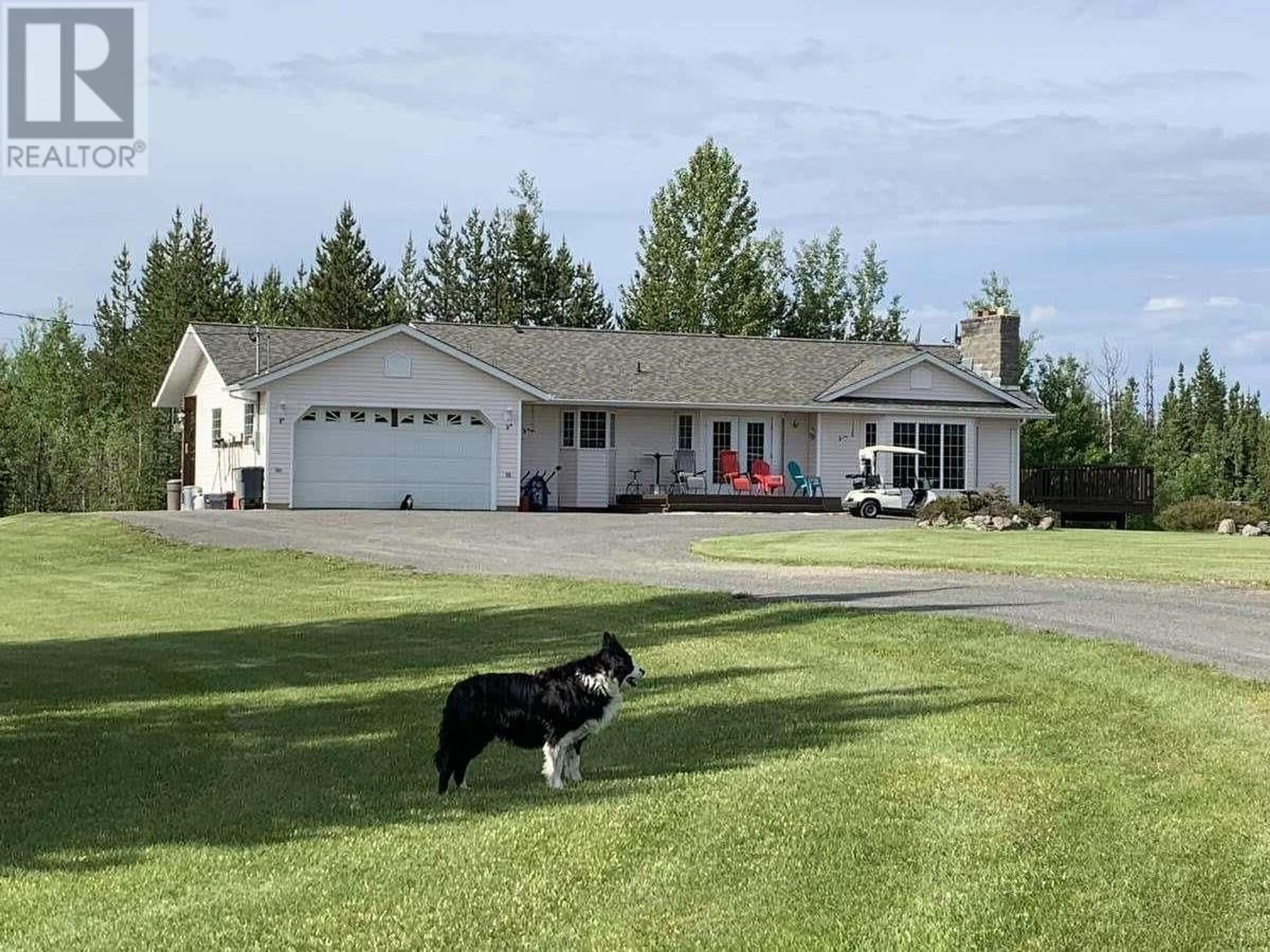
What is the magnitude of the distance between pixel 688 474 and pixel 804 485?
2.91 meters

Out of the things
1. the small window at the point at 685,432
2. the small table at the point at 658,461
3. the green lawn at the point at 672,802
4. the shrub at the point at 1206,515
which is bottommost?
the green lawn at the point at 672,802

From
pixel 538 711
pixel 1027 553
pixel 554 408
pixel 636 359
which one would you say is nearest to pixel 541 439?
pixel 554 408

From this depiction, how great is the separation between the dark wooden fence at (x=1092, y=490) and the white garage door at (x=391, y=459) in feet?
49.8

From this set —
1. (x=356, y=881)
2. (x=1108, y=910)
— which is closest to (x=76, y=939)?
(x=356, y=881)

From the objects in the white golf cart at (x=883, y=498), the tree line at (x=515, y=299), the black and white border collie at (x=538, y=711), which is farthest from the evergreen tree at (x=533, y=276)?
the black and white border collie at (x=538, y=711)

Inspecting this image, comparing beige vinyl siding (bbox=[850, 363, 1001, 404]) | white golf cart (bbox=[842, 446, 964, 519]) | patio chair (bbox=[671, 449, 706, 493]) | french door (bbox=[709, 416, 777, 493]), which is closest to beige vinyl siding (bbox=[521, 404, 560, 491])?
patio chair (bbox=[671, 449, 706, 493])

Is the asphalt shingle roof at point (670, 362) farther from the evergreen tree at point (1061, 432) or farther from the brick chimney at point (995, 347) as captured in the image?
the evergreen tree at point (1061, 432)

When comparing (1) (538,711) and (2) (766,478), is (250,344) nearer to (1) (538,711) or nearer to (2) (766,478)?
(2) (766,478)

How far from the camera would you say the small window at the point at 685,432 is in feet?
131

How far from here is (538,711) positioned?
28.4 feet

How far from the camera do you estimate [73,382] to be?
71375 mm

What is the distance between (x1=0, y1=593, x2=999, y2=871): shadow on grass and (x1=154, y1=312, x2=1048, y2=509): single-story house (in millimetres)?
19179

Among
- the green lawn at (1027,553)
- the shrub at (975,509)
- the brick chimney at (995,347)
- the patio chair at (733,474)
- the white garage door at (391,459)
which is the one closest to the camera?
the green lawn at (1027,553)

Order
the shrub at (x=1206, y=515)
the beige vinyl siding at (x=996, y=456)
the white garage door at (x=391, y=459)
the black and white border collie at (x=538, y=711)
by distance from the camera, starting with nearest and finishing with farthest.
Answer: the black and white border collie at (x=538, y=711) → the shrub at (x=1206, y=515) → the white garage door at (x=391, y=459) → the beige vinyl siding at (x=996, y=456)
